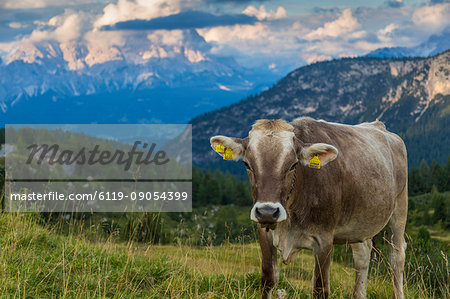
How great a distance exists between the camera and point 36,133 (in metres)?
117

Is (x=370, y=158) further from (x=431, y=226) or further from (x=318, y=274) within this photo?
(x=431, y=226)

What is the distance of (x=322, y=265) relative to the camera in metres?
6.72

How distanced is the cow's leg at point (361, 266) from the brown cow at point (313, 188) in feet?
0.10

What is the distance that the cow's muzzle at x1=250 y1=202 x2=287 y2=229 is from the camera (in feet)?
17.8

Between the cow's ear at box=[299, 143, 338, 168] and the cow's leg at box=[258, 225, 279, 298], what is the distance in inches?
55.1

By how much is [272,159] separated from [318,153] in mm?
844

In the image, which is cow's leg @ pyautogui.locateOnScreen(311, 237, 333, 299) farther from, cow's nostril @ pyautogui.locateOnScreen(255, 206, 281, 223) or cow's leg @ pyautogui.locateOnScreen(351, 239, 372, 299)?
cow's leg @ pyautogui.locateOnScreen(351, 239, 372, 299)

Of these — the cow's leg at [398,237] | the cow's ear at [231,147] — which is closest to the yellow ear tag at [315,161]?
the cow's ear at [231,147]

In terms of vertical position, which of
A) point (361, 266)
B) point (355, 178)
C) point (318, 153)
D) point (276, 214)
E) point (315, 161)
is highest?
point (318, 153)

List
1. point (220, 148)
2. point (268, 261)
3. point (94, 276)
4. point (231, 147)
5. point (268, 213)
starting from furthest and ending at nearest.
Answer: point (94, 276) < point (268, 261) < point (220, 148) < point (231, 147) < point (268, 213)

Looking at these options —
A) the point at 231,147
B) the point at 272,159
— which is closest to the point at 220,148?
the point at 231,147

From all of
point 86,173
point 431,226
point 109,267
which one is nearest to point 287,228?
point 109,267

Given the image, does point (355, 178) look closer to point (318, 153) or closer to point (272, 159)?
point (318, 153)

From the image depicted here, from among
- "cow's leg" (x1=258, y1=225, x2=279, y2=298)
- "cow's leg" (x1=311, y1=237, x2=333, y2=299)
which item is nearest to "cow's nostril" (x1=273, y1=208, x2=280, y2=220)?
"cow's leg" (x1=258, y1=225, x2=279, y2=298)
